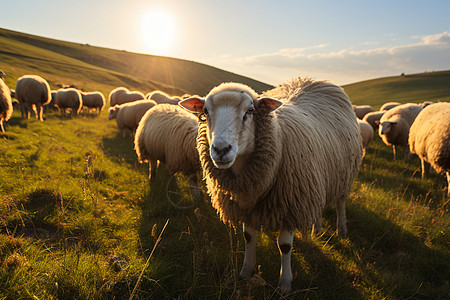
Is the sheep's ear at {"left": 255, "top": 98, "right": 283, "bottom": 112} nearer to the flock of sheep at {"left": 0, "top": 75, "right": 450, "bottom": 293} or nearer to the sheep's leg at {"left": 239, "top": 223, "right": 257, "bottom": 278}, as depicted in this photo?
the flock of sheep at {"left": 0, "top": 75, "right": 450, "bottom": 293}

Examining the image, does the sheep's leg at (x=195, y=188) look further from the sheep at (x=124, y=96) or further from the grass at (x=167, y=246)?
the sheep at (x=124, y=96)

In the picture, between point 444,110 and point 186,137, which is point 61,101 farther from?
point 444,110

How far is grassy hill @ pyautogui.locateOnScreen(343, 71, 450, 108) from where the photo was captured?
4775 cm

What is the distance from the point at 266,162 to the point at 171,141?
3.17 m

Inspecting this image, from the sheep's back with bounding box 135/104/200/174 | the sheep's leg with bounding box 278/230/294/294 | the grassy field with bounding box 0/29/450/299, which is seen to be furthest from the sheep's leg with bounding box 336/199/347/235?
the sheep's back with bounding box 135/104/200/174

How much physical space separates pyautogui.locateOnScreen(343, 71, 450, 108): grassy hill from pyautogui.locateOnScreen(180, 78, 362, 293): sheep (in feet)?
165

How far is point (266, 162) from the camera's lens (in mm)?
2408

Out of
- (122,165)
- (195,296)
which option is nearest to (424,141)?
(195,296)

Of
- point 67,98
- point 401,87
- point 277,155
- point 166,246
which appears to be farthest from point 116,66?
point 277,155

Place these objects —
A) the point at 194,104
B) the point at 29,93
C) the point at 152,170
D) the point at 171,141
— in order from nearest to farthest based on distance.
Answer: the point at 194,104
the point at 171,141
the point at 152,170
the point at 29,93

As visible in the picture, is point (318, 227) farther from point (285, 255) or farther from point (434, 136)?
point (434, 136)

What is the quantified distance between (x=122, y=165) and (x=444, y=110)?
816 cm

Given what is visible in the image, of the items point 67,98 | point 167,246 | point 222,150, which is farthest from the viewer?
point 67,98

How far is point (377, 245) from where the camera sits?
12.4 ft
